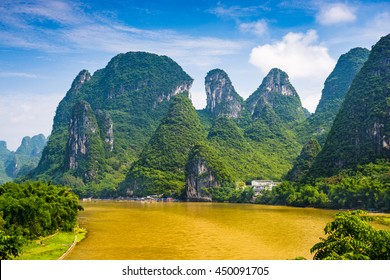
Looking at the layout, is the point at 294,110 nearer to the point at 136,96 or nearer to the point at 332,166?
the point at 136,96

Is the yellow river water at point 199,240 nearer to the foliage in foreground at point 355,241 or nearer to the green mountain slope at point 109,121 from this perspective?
the foliage in foreground at point 355,241

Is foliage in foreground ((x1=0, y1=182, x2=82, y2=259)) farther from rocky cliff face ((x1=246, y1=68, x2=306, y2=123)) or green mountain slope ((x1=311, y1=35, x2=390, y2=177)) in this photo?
rocky cliff face ((x1=246, y1=68, x2=306, y2=123))

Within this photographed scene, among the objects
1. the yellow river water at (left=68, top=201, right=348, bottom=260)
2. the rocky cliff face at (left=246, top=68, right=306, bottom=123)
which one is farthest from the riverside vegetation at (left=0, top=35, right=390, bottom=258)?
the yellow river water at (left=68, top=201, right=348, bottom=260)

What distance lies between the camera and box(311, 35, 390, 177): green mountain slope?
62.8m

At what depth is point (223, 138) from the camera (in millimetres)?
114000

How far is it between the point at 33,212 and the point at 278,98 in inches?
5236

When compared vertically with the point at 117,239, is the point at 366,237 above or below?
above

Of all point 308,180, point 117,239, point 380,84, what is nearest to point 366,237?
point 117,239

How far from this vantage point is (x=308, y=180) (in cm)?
6438

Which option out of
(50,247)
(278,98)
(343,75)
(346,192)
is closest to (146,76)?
(278,98)

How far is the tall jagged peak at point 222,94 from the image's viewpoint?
147 m

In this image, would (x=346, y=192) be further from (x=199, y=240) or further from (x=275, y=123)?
(x=275, y=123)

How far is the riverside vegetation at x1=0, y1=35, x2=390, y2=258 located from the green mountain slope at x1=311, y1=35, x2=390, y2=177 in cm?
19

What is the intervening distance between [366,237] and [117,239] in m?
19.1
